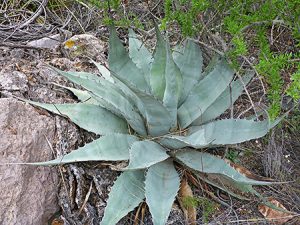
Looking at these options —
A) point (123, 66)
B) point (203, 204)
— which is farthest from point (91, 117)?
point (203, 204)

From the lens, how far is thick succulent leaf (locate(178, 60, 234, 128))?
6.59 ft

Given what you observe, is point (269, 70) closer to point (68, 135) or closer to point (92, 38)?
point (68, 135)

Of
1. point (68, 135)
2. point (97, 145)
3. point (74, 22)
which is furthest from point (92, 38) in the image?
point (97, 145)

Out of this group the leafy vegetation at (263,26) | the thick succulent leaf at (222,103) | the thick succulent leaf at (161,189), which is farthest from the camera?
the thick succulent leaf at (222,103)

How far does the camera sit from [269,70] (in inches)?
63.4

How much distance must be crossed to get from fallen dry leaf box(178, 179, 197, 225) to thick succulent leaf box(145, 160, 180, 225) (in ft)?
0.41

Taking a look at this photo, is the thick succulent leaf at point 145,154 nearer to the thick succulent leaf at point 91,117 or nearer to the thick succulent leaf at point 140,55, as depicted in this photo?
the thick succulent leaf at point 91,117

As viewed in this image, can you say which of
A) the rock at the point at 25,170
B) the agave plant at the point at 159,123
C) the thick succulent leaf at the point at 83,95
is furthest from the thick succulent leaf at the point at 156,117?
the rock at the point at 25,170

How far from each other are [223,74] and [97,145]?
617mm

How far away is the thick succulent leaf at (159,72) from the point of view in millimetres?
1878

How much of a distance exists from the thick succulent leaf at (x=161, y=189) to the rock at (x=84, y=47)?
859 mm

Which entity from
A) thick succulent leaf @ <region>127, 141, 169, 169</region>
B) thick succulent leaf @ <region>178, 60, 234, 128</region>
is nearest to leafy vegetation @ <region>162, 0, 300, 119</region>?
thick succulent leaf @ <region>178, 60, 234, 128</region>

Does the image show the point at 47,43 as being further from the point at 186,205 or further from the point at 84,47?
the point at 186,205

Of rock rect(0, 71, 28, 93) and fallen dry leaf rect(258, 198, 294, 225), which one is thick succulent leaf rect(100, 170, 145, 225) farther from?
rock rect(0, 71, 28, 93)
